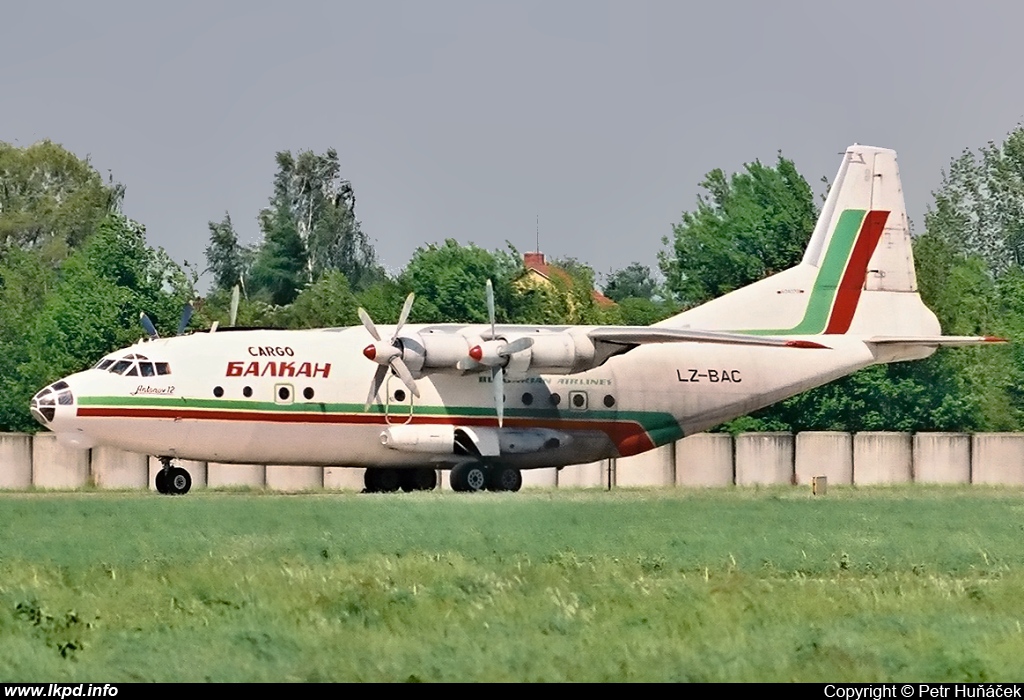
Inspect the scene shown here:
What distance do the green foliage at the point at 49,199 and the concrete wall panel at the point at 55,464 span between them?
4884 cm

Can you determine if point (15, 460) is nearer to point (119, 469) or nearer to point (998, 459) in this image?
point (119, 469)

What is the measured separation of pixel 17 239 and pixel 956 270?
49.8 m

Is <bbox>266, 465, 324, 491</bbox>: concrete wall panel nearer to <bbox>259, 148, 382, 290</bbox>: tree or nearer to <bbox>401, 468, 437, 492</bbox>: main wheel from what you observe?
<bbox>401, 468, 437, 492</bbox>: main wheel

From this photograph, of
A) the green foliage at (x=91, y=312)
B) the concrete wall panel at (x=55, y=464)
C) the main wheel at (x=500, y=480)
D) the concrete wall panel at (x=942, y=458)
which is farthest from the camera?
the green foliage at (x=91, y=312)

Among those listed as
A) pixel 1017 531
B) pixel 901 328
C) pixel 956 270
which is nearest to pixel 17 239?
pixel 956 270

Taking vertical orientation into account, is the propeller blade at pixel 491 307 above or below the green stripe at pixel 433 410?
above

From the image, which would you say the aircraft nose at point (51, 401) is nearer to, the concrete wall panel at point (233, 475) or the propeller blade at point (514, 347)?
the concrete wall panel at point (233, 475)

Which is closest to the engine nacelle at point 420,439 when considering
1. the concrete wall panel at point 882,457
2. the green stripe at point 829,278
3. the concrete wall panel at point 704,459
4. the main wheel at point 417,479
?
the main wheel at point 417,479

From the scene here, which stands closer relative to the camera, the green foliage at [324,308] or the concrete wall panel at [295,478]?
the concrete wall panel at [295,478]

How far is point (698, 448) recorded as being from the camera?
47406mm

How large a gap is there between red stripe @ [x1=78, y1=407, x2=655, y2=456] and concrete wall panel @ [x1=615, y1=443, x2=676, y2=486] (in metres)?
6.52

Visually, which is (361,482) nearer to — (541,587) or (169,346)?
(169,346)

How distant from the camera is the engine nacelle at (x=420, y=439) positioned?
37625 mm

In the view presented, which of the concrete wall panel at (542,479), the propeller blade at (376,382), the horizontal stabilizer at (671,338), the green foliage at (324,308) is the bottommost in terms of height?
the concrete wall panel at (542,479)
